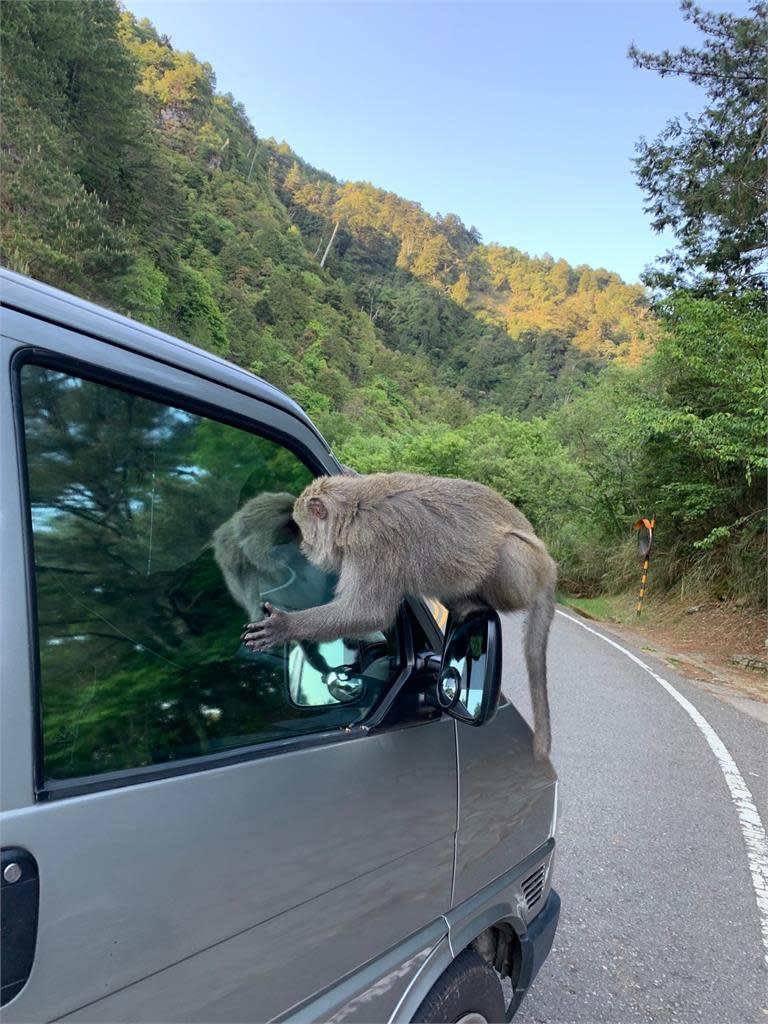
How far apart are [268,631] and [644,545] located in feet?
55.2

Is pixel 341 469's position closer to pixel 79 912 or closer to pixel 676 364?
pixel 79 912

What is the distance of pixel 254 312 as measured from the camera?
6588 cm

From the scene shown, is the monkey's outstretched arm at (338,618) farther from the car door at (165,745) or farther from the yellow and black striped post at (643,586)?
the yellow and black striped post at (643,586)

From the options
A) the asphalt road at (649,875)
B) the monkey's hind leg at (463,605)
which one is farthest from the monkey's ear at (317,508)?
the asphalt road at (649,875)

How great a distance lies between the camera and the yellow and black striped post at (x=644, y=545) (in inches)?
674

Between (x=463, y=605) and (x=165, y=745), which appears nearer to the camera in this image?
(x=165, y=745)

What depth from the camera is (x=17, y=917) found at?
104 cm

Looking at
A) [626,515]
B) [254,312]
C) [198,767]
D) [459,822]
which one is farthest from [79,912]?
[254,312]

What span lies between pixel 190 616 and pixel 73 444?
49cm

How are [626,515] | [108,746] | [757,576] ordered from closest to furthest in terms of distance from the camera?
[108,746], [757,576], [626,515]

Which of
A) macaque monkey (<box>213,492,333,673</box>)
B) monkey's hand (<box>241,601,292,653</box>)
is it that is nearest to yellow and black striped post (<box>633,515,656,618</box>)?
macaque monkey (<box>213,492,333,673</box>)

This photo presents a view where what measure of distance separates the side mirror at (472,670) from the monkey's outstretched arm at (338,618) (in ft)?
0.75

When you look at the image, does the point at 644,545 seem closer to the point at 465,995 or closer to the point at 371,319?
the point at 465,995

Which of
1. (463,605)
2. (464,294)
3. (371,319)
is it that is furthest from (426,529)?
(464,294)
